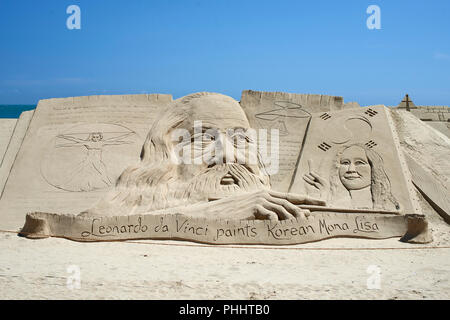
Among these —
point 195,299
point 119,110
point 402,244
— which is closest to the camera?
point 195,299

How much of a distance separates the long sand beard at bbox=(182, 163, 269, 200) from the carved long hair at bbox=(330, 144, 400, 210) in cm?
106

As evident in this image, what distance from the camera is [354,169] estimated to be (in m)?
7.59

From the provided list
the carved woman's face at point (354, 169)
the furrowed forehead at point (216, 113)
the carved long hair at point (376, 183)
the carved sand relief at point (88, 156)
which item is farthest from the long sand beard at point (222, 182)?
the carved sand relief at point (88, 156)

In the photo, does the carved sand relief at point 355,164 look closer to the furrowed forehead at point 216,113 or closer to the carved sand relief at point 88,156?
the furrowed forehead at point 216,113

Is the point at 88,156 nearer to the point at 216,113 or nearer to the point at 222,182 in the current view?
the point at 216,113

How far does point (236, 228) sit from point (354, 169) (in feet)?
7.67

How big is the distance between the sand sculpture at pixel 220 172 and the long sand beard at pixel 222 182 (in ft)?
0.06

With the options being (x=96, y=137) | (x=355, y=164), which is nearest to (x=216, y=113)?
(x=355, y=164)

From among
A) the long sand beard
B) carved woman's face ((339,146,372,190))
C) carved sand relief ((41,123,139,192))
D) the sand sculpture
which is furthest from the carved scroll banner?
carved sand relief ((41,123,139,192))

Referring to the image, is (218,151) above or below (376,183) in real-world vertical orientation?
above

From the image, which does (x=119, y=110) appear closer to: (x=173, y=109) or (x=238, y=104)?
(x=173, y=109)

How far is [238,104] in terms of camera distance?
27.7ft

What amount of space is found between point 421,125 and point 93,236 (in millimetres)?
5454

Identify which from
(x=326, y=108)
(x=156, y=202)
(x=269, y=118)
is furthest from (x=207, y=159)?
(x=326, y=108)
